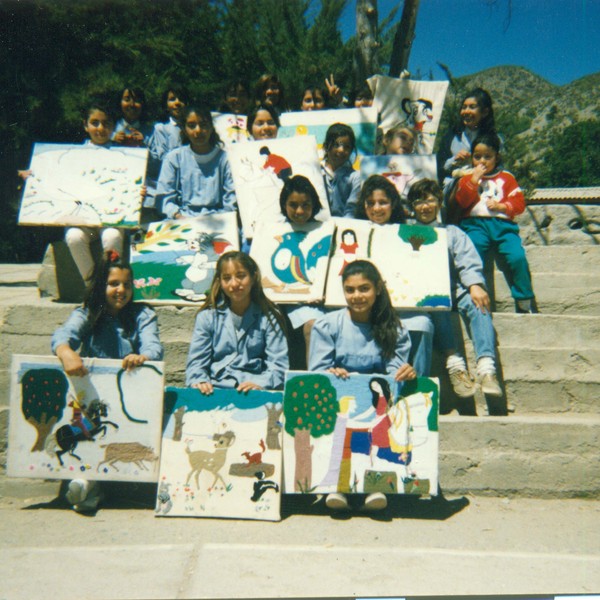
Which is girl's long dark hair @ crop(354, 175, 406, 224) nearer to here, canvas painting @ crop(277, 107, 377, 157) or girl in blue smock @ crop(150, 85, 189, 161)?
canvas painting @ crop(277, 107, 377, 157)

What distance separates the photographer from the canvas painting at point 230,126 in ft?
18.7

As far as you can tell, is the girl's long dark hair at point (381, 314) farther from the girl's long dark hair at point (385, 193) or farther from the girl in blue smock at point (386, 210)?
the girl's long dark hair at point (385, 193)

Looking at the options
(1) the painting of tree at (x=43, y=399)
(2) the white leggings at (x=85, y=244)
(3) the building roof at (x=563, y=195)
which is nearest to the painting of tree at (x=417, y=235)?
(2) the white leggings at (x=85, y=244)

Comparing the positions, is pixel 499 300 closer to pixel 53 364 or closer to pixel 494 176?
pixel 494 176

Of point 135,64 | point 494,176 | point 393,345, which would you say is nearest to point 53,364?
point 393,345

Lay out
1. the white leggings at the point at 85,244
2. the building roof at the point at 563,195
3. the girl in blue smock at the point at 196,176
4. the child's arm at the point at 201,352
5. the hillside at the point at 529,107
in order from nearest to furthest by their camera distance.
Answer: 1. the child's arm at the point at 201,352
2. the white leggings at the point at 85,244
3. the girl in blue smock at the point at 196,176
4. the building roof at the point at 563,195
5. the hillside at the point at 529,107

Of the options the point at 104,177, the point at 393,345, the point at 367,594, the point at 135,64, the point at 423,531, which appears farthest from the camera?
the point at 135,64

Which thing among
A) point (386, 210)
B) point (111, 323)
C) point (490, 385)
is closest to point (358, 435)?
point (490, 385)

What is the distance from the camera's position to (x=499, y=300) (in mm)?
4699

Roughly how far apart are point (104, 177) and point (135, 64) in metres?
8.08

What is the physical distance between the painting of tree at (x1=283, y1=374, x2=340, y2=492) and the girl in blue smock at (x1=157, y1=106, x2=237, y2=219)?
6.58 feet

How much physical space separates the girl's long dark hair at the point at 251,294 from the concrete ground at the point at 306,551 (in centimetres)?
100

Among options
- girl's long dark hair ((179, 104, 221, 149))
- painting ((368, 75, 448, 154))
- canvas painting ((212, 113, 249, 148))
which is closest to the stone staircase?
girl's long dark hair ((179, 104, 221, 149))

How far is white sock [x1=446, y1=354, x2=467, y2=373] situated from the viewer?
13.1 ft
